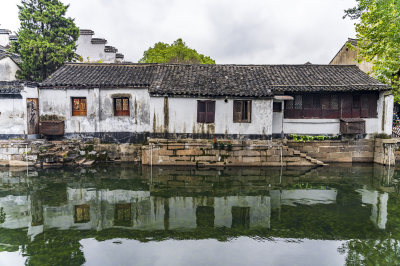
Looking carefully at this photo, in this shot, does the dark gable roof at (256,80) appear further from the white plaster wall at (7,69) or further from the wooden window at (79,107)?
the white plaster wall at (7,69)

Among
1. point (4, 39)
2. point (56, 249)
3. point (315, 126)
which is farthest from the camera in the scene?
point (4, 39)

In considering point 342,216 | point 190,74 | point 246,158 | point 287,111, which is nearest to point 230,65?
point 190,74

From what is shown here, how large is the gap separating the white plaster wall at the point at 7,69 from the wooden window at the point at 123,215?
15997 mm

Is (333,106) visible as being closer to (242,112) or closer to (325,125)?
(325,125)

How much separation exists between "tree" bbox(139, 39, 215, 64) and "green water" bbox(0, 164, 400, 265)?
1880 cm

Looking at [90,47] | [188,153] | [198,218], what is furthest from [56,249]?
[90,47]

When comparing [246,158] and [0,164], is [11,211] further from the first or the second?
[246,158]

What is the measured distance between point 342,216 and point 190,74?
34.9ft

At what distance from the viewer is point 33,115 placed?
567 inches

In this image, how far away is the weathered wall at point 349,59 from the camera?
20.5m

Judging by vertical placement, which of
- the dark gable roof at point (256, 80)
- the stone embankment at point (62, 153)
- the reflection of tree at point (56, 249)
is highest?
the dark gable roof at point (256, 80)

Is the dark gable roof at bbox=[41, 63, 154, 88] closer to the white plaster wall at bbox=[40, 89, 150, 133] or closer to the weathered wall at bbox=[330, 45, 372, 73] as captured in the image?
the white plaster wall at bbox=[40, 89, 150, 133]

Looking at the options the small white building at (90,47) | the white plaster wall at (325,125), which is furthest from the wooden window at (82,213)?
the small white building at (90,47)

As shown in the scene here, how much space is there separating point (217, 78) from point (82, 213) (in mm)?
9889
